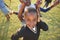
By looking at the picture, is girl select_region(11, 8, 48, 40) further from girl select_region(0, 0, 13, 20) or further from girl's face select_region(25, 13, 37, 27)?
girl select_region(0, 0, 13, 20)

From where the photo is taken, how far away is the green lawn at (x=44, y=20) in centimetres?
197

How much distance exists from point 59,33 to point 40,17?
20 cm

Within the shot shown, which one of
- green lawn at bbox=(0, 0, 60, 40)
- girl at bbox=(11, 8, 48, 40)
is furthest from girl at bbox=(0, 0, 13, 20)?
girl at bbox=(11, 8, 48, 40)

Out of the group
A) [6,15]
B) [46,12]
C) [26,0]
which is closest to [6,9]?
[6,15]

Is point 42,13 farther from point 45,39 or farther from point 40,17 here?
point 45,39

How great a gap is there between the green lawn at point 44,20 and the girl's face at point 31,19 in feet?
0.23

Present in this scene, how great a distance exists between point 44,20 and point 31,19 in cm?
12

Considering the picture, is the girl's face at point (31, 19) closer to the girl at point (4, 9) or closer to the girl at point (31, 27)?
the girl at point (31, 27)

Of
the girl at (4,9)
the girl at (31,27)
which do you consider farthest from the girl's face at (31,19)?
the girl at (4,9)

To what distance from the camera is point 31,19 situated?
6.28ft

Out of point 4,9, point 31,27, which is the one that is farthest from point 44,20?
point 4,9

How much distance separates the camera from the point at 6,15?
1968 mm

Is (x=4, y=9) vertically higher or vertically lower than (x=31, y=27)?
higher

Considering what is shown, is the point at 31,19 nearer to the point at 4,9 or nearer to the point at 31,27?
the point at 31,27
